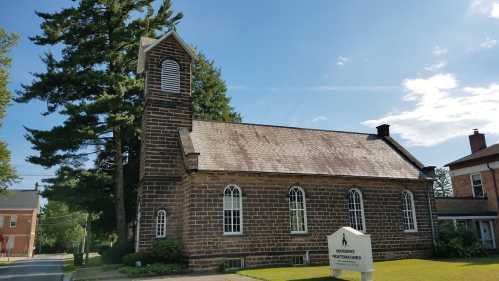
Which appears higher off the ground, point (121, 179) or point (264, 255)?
point (121, 179)

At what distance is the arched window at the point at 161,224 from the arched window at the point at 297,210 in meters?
7.51

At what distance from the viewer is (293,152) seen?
26.1 metres

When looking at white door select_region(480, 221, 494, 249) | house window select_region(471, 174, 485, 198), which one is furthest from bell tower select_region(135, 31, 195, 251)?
house window select_region(471, 174, 485, 198)

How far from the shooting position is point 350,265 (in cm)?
1565

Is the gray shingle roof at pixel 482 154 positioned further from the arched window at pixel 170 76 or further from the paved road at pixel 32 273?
the paved road at pixel 32 273

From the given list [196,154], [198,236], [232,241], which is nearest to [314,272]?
[232,241]

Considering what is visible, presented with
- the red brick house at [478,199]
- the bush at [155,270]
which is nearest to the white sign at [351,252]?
the bush at [155,270]

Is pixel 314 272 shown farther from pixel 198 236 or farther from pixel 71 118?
pixel 71 118

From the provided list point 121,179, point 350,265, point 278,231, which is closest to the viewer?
point 350,265

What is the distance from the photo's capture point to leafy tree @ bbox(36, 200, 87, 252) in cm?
7695

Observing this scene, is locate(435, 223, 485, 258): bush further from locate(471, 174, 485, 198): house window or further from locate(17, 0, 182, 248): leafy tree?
locate(17, 0, 182, 248): leafy tree

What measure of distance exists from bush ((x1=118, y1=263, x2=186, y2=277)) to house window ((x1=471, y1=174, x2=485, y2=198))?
94.8 feet

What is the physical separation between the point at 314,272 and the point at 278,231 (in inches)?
171

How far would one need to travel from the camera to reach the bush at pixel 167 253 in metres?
21.2
